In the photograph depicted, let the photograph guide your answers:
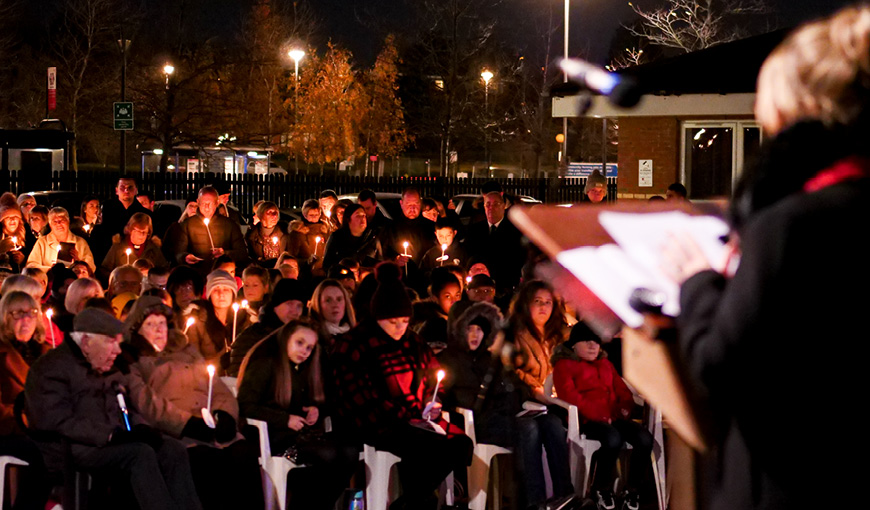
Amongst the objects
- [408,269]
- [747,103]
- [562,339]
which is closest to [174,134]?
[747,103]

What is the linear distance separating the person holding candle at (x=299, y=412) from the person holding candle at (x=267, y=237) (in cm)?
704

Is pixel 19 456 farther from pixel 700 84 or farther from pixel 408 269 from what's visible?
pixel 700 84

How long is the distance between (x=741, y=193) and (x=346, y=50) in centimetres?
5802

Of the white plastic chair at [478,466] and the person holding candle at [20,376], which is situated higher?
the person holding candle at [20,376]

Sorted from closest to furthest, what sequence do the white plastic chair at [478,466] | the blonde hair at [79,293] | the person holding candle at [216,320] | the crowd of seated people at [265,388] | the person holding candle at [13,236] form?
1. the crowd of seated people at [265,388]
2. the white plastic chair at [478,466]
3. the person holding candle at [216,320]
4. the blonde hair at [79,293]
5. the person holding candle at [13,236]

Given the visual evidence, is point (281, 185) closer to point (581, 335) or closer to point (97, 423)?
point (581, 335)

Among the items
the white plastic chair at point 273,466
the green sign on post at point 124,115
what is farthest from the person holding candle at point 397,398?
the green sign on post at point 124,115

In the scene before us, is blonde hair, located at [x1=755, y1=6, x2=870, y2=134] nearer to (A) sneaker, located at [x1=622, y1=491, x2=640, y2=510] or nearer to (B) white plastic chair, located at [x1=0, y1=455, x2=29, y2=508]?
(B) white plastic chair, located at [x1=0, y1=455, x2=29, y2=508]

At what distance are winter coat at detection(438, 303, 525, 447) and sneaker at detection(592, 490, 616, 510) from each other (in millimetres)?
731

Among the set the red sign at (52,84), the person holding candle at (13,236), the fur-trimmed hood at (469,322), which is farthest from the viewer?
the red sign at (52,84)

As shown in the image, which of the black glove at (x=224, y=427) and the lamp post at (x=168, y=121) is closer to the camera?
the black glove at (x=224, y=427)

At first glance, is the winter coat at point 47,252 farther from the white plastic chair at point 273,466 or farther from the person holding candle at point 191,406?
the white plastic chair at point 273,466

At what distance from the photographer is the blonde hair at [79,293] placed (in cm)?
909

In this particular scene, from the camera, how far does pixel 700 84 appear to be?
53.6 feet
